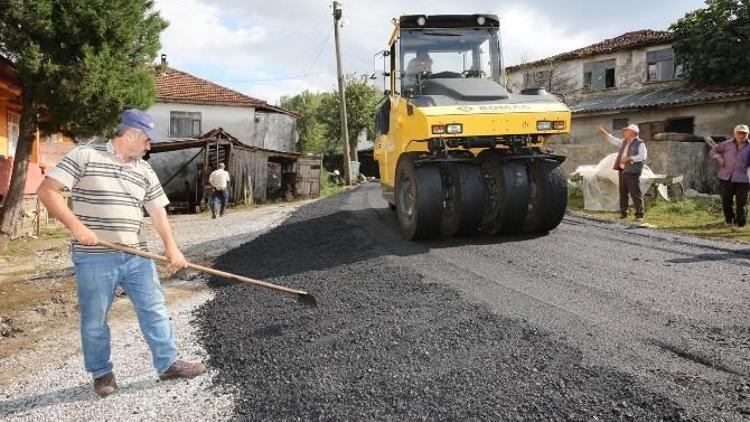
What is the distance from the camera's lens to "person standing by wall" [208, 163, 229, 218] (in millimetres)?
15344

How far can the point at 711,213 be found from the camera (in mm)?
9477

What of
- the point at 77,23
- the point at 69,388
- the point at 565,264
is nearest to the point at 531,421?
the point at 69,388

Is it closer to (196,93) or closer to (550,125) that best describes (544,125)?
(550,125)

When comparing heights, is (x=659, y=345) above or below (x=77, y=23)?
below

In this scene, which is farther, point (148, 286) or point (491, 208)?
point (491, 208)

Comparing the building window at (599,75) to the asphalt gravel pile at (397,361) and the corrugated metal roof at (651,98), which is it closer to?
the corrugated metal roof at (651,98)

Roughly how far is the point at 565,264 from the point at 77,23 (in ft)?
30.3

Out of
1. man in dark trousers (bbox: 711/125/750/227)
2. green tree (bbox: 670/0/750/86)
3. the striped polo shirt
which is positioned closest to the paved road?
the striped polo shirt

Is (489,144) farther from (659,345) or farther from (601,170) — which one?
(601,170)

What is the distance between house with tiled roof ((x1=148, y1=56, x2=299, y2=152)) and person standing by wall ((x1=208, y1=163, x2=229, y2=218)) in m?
11.5

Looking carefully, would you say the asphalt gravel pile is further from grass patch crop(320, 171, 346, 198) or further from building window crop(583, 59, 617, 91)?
building window crop(583, 59, 617, 91)

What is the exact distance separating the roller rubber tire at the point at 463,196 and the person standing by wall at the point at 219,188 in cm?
976

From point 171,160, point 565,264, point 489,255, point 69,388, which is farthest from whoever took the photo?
point 171,160

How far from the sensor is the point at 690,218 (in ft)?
30.0
